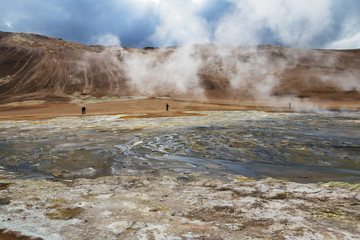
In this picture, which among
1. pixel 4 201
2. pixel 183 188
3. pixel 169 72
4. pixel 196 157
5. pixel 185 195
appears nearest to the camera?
pixel 4 201

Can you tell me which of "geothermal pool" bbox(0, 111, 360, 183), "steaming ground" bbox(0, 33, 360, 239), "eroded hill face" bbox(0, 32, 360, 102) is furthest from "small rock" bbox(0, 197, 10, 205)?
"eroded hill face" bbox(0, 32, 360, 102)

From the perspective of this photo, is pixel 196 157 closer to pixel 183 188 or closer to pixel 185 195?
pixel 183 188

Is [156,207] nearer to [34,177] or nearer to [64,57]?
[34,177]

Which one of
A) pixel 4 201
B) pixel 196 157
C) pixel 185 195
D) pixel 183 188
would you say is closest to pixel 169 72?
pixel 196 157

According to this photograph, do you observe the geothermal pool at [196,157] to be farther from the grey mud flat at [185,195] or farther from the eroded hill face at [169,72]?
the eroded hill face at [169,72]

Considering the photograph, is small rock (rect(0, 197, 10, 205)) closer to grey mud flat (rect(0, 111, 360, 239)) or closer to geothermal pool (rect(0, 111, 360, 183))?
grey mud flat (rect(0, 111, 360, 239))

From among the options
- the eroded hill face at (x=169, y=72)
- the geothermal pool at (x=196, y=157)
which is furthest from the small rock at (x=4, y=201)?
the eroded hill face at (x=169, y=72)

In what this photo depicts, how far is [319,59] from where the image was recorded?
80625 millimetres

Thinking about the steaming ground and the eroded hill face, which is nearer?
the steaming ground

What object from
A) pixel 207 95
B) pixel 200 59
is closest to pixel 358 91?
pixel 207 95

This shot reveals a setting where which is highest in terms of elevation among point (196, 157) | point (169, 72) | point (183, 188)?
point (169, 72)

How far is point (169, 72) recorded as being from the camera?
206ft

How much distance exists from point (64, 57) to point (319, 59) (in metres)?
77.1

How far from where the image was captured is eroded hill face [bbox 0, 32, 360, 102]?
5509 centimetres
